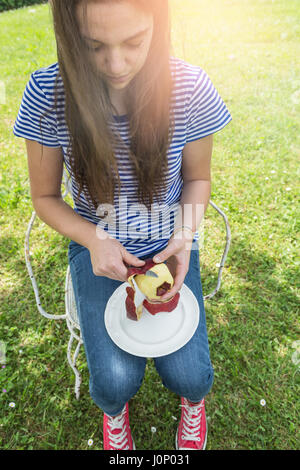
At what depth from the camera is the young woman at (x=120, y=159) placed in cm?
114

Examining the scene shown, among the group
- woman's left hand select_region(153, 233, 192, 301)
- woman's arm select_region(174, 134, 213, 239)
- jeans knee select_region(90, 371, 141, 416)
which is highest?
woman's arm select_region(174, 134, 213, 239)

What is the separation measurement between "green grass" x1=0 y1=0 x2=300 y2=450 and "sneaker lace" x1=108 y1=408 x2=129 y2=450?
16 cm

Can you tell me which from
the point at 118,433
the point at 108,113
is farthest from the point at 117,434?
the point at 108,113

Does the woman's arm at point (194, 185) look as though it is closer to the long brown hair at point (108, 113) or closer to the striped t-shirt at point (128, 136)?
the striped t-shirt at point (128, 136)

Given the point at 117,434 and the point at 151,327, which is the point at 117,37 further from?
the point at 117,434

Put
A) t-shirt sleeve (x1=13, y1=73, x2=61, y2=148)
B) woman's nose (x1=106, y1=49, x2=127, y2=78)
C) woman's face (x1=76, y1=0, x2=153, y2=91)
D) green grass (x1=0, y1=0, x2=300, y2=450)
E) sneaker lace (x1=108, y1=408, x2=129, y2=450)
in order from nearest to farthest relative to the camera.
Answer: woman's face (x1=76, y1=0, x2=153, y2=91)
woman's nose (x1=106, y1=49, x2=127, y2=78)
t-shirt sleeve (x1=13, y1=73, x2=61, y2=148)
sneaker lace (x1=108, y1=408, x2=129, y2=450)
green grass (x1=0, y1=0, x2=300, y2=450)

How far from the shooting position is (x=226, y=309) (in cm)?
237

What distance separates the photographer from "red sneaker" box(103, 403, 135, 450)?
167cm

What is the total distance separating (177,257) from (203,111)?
0.60m

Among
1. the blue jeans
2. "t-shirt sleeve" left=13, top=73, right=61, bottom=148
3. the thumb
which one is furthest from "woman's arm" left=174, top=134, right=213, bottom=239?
"t-shirt sleeve" left=13, top=73, right=61, bottom=148

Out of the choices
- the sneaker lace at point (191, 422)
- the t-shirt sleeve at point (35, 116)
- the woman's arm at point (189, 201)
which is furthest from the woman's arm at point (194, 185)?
the sneaker lace at point (191, 422)

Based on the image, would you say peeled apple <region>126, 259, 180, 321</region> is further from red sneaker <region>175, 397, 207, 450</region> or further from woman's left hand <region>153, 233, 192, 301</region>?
red sneaker <region>175, 397, 207, 450</region>

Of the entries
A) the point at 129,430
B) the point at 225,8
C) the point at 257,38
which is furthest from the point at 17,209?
the point at 225,8

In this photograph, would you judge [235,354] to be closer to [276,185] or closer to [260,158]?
[276,185]
